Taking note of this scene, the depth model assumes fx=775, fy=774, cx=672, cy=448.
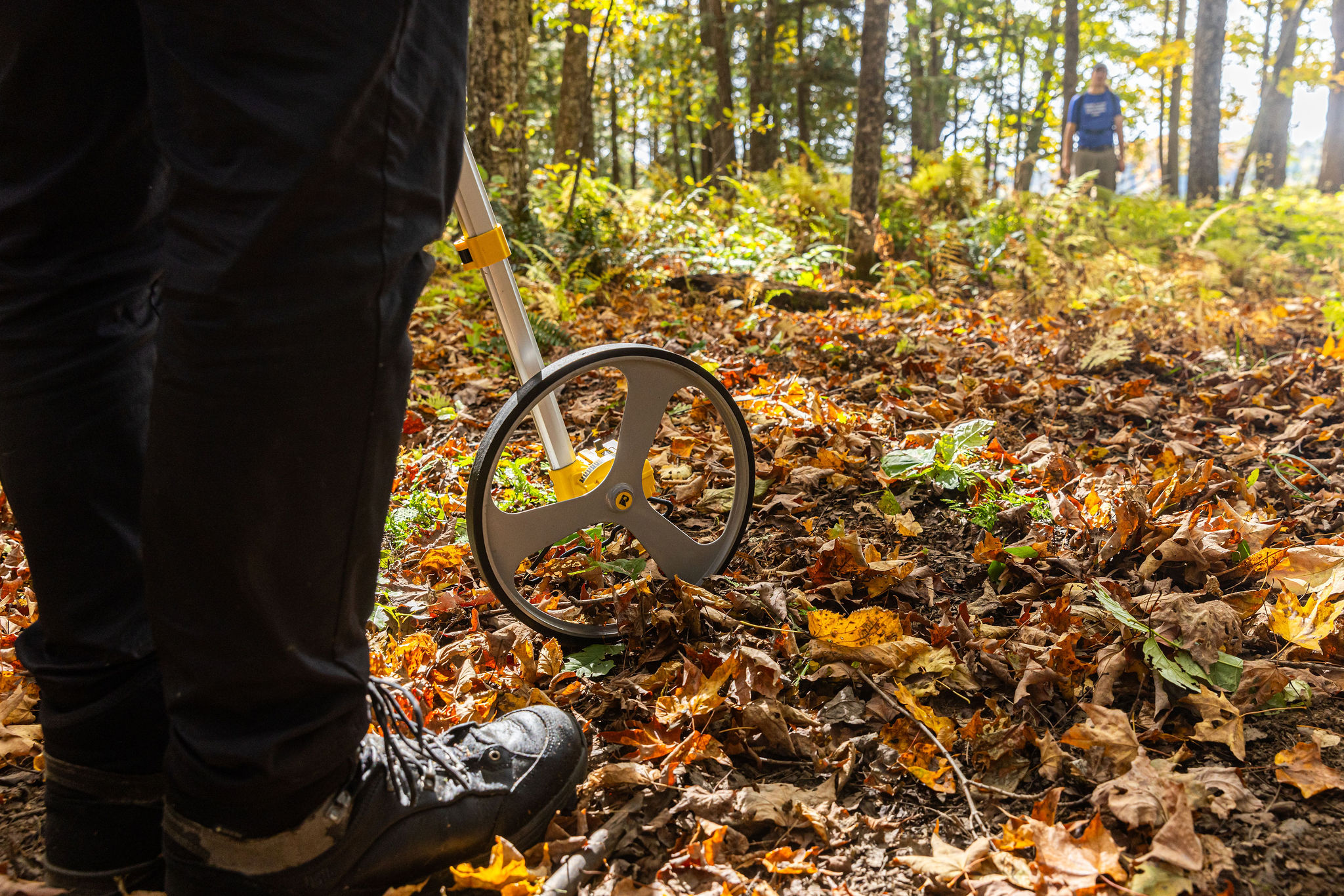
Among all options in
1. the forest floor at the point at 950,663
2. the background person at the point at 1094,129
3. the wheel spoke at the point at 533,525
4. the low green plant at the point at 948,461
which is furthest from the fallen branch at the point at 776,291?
the background person at the point at 1094,129

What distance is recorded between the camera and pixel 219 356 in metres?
0.83

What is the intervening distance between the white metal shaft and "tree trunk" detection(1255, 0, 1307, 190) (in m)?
18.8

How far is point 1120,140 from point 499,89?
884 centimetres

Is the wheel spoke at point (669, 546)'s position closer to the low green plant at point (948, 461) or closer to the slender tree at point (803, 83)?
the low green plant at point (948, 461)

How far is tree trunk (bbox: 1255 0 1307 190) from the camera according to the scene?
1570 cm

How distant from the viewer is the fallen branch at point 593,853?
1.22m

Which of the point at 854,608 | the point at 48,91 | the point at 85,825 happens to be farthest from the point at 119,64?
the point at 854,608

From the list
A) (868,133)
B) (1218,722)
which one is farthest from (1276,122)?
(1218,722)

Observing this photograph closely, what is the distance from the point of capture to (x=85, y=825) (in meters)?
1.16

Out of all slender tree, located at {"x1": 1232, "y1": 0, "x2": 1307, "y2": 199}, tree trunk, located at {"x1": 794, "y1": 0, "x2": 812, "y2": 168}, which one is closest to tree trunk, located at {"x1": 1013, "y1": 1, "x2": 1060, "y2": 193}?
slender tree, located at {"x1": 1232, "y1": 0, "x2": 1307, "y2": 199}

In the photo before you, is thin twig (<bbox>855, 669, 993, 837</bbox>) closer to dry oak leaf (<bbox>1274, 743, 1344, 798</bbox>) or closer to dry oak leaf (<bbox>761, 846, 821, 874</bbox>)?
dry oak leaf (<bbox>761, 846, 821, 874</bbox>)

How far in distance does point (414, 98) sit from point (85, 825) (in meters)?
1.16

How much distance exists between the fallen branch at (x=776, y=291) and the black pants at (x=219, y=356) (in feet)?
13.4

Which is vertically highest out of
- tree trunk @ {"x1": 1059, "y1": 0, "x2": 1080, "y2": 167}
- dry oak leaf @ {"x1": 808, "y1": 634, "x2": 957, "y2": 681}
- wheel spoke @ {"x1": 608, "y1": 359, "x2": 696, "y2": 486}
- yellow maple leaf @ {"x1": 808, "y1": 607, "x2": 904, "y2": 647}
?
tree trunk @ {"x1": 1059, "y1": 0, "x2": 1080, "y2": 167}
